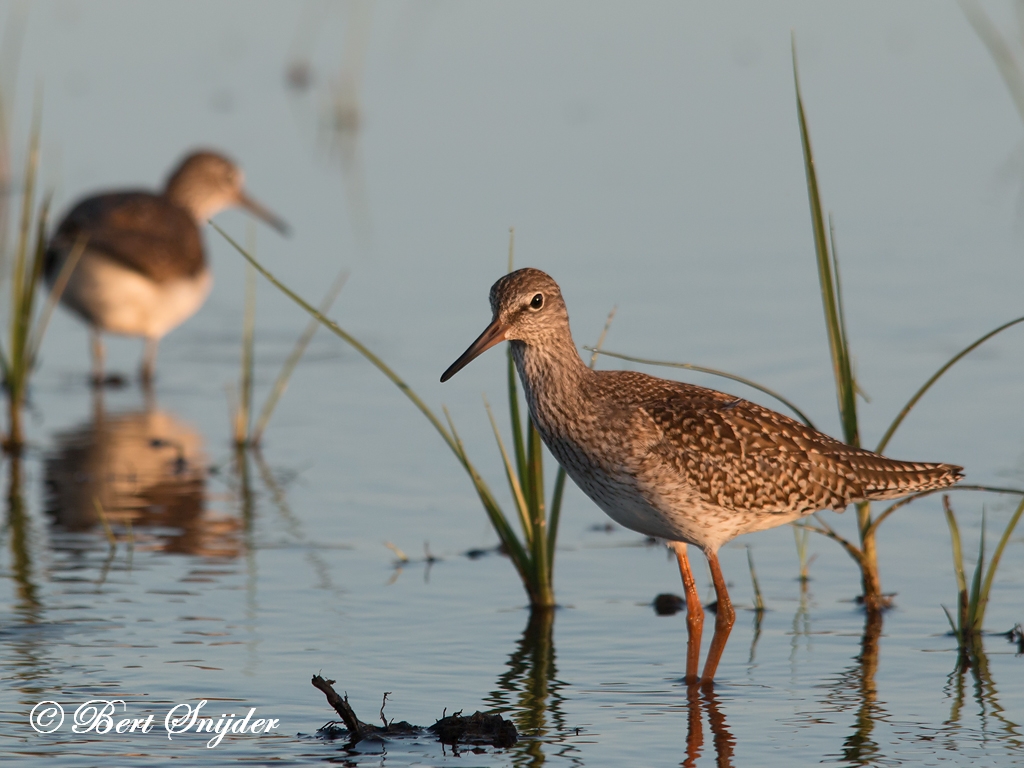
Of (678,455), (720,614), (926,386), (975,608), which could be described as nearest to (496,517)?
(678,455)

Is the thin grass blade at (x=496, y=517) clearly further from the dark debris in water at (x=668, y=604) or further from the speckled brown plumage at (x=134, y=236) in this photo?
the speckled brown plumage at (x=134, y=236)

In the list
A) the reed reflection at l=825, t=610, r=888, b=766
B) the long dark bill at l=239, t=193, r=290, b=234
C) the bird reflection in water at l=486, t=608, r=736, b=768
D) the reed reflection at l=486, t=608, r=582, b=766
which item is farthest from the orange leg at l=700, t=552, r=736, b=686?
the long dark bill at l=239, t=193, r=290, b=234

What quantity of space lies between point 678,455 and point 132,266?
22.4 ft

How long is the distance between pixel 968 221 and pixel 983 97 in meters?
4.18

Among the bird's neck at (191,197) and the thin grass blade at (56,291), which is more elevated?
the bird's neck at (191,197)

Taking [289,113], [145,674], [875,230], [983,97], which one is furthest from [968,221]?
[145,674]

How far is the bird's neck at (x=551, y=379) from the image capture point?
21.9 ft

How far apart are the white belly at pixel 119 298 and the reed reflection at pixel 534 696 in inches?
226

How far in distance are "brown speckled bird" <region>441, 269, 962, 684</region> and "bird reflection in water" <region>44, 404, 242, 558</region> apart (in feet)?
7.60

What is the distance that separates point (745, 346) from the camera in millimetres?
11125

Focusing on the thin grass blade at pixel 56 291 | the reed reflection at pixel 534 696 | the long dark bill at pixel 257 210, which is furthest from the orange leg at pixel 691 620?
Result: the long dark bill at pixel 257 210

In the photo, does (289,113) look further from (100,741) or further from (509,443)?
(100,741)

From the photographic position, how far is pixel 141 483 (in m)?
9.33

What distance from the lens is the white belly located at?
11.9 m
